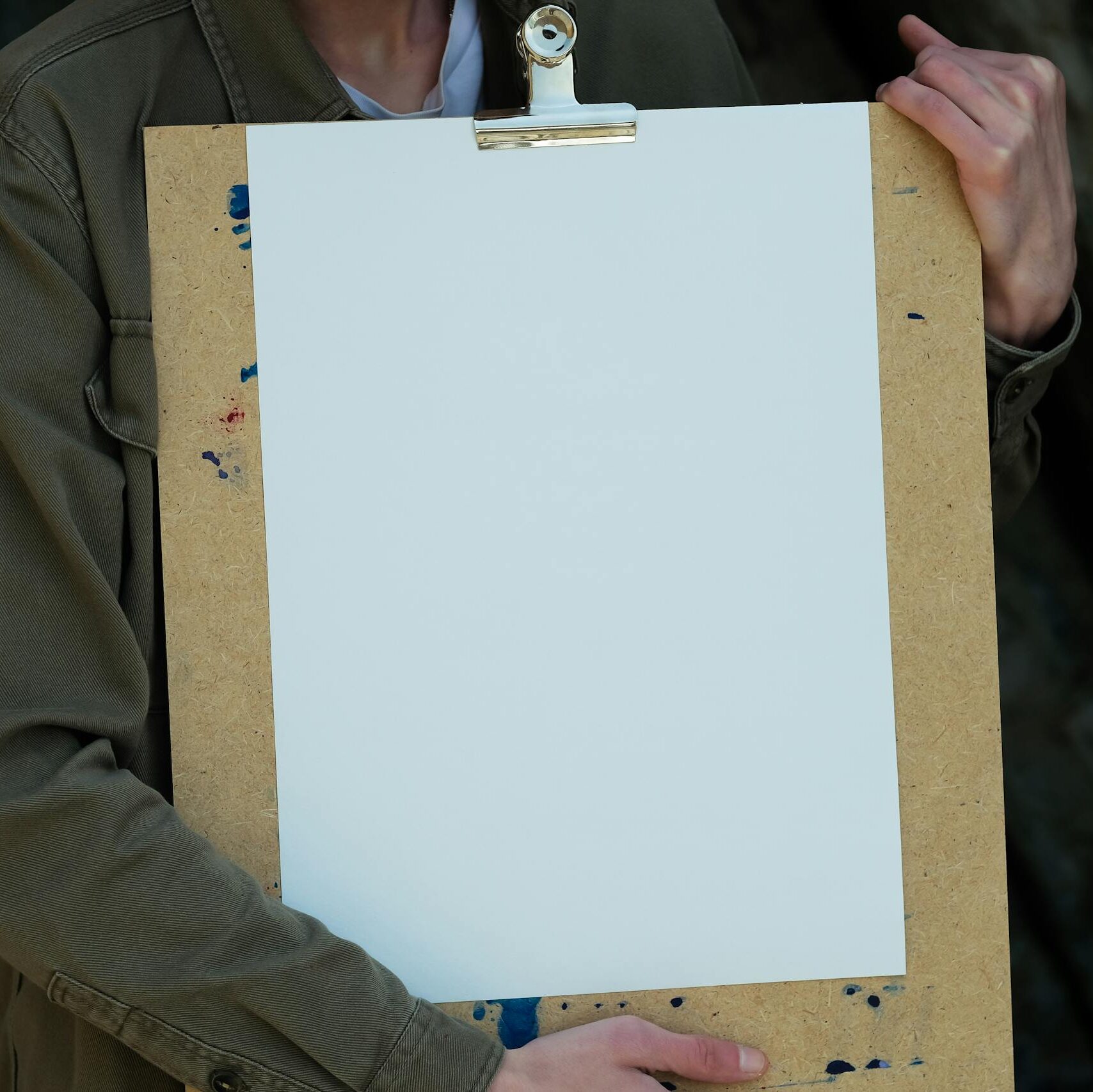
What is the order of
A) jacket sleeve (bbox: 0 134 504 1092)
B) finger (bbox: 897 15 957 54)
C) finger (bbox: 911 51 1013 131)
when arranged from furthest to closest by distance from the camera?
finger (bbox: 897 15 957 54)
finger (bbox: 911 51 1013 131)
jacket sleeve (bbox: 0 134 504 1092)

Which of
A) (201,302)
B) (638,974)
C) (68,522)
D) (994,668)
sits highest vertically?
(201,302)

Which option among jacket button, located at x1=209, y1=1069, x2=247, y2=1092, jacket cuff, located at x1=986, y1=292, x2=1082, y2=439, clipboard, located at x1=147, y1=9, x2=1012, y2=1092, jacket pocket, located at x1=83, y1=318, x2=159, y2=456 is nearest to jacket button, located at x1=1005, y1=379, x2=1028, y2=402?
jacket cuff, located at x1=986, y1=292, x2=1082, y2=439

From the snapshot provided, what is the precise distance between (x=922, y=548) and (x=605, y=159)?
0.35 m

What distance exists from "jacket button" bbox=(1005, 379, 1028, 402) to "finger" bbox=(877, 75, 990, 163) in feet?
0.67

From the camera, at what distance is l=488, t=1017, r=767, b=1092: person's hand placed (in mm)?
810

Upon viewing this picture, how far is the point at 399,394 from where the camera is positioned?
0.85 m

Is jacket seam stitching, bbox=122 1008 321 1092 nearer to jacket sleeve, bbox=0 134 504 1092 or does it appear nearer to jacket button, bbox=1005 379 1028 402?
jacket sleeve, bbox=0 134 504 1092

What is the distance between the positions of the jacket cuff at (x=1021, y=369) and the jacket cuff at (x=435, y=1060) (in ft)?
2.06

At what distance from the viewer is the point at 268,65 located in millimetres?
960

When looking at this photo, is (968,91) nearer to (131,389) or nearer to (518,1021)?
(131,389)

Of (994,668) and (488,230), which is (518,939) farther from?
(488,230)

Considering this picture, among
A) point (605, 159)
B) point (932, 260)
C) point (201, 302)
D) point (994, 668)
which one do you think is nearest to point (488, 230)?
point (605, 159)

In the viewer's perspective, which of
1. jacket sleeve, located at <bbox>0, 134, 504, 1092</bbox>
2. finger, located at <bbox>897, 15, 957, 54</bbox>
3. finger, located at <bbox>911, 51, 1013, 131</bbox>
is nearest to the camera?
jacket sleeve, located at <bbox>0, 134, 504, 1092</bbox>

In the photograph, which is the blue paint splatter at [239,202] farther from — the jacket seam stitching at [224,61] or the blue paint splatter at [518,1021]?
the blue paint splatter at [518,1021]
